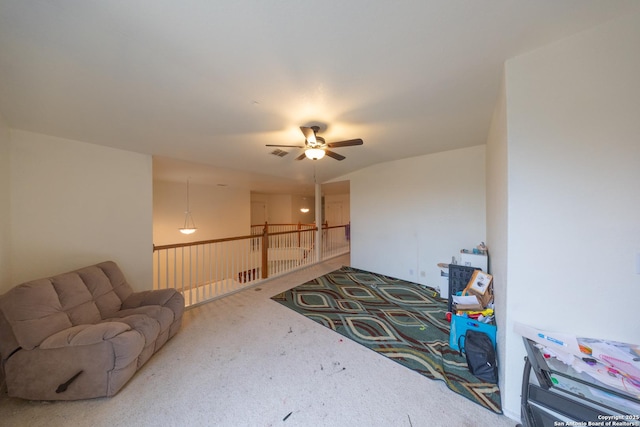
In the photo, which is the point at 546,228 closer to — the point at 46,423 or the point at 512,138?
the point at 512,138

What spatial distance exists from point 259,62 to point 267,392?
8.69 feet

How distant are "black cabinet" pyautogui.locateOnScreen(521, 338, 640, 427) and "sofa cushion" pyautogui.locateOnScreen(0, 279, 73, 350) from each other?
335cm

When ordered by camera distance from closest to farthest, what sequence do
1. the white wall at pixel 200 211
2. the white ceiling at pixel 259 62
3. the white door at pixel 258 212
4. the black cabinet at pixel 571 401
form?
the black cabinet at pixel 571 401
the white ceiling at pixel 259 62
the white wall at pixel 200 211
the white door at pixel 258 212

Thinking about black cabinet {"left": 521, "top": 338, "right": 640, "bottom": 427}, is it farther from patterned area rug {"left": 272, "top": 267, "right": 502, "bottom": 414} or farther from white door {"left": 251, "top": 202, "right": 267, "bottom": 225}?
white door {"left": 251, "top": 202, "right": 267, "bottom": 225}

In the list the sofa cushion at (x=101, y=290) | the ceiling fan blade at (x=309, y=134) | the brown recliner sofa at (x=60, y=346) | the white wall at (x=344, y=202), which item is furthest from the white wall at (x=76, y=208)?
the white wall at (x=344, y=202)

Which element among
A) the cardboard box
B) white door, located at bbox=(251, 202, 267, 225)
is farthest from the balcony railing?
the cardboard box

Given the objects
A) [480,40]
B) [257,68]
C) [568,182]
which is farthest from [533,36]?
[257,68]

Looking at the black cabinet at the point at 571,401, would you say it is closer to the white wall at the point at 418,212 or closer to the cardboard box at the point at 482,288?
the cardboard box at the point at 482,288

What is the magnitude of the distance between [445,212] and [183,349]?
4.32 metres

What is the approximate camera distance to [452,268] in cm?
285

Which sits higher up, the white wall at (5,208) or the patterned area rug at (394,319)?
the white wall at (5,208)

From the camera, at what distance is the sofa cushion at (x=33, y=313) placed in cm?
153

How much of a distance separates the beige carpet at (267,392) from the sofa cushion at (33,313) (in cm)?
54

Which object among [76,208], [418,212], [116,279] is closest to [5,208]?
[76,208]
